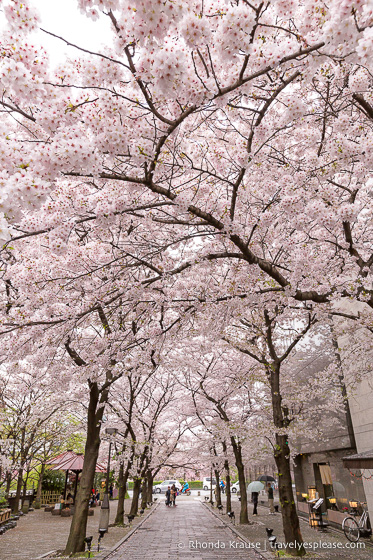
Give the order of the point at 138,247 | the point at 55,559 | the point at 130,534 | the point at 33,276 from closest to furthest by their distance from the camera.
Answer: the point at 33,276, the point at 138,247, the point at 55,559, the point at 130,534

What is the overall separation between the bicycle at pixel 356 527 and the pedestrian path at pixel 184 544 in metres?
3.58

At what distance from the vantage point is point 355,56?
411 cm

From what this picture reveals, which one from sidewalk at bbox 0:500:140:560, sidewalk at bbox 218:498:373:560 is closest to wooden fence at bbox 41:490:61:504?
sidewalk at bbox 0:500:140:560

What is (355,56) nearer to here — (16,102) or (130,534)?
(16,102)

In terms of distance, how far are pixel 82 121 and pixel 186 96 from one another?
4.53ft

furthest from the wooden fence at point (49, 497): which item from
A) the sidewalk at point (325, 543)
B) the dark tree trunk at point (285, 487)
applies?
the dark tree trunk at point (285, 487)

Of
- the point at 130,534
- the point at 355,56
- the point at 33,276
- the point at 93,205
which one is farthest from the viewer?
the point at 130,534

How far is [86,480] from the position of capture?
9695 mm

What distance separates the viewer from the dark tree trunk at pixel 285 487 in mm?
9273

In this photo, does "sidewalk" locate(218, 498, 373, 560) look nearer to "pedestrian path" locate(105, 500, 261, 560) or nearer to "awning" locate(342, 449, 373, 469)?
"pedestrian path" locate(105, 500, 261, 560)

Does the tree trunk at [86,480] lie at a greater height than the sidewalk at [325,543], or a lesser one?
greater

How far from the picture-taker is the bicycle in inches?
478

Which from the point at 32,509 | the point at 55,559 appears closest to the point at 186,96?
the point at 55,559

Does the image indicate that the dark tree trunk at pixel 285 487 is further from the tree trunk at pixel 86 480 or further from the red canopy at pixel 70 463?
the red canopy at pixel 70 463
